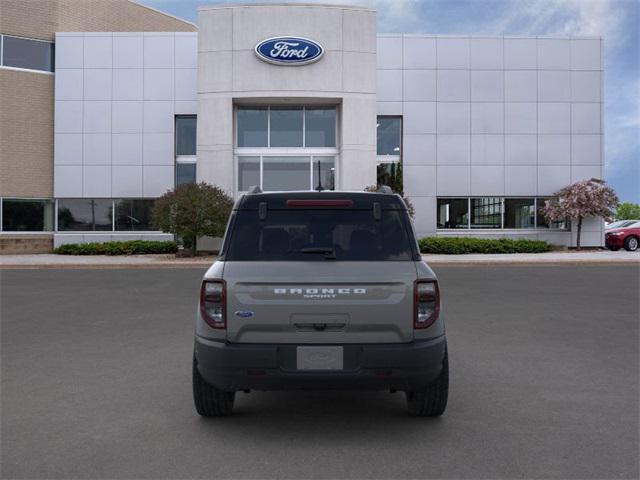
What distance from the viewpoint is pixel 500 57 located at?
89.7 feet

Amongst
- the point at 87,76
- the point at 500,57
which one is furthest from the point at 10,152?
the point at 500,57

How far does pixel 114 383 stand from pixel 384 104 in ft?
77.4

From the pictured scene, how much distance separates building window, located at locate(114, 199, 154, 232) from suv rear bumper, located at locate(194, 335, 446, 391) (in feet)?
80.8

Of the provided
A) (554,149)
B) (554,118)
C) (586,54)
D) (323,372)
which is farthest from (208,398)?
(586,54)

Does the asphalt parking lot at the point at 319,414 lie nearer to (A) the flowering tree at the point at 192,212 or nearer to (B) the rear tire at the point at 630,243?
(A) the flowering tree at the point at 192,212

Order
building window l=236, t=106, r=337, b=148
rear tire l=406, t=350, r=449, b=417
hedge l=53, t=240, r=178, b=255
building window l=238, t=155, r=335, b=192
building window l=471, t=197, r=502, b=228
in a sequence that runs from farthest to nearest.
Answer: building window l=471, t=197, r=502, b=228 < building window l=236, t=106, r=337, b=148 < building window l=238, t=155, r=335, b=192 < hedge l=53, t=240, r=178, b=255 < rear tire l=406, t=350, r=449, b=417

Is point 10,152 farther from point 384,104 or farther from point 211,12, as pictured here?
point 384,104

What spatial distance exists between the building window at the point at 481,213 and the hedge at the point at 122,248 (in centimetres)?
1289

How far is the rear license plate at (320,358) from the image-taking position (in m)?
3.96

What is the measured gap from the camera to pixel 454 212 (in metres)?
27.7

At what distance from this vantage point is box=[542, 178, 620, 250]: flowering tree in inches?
1017

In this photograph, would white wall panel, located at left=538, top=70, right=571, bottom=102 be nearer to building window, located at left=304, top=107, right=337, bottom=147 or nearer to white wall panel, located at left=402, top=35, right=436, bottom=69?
white wall panel, located at left=402, top=35, right=436, bottom=69

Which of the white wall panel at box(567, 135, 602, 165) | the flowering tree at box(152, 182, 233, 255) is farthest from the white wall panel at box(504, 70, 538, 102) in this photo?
the flowering tree at box(152, 182, 233, 255)

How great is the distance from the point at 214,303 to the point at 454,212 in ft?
81.4
